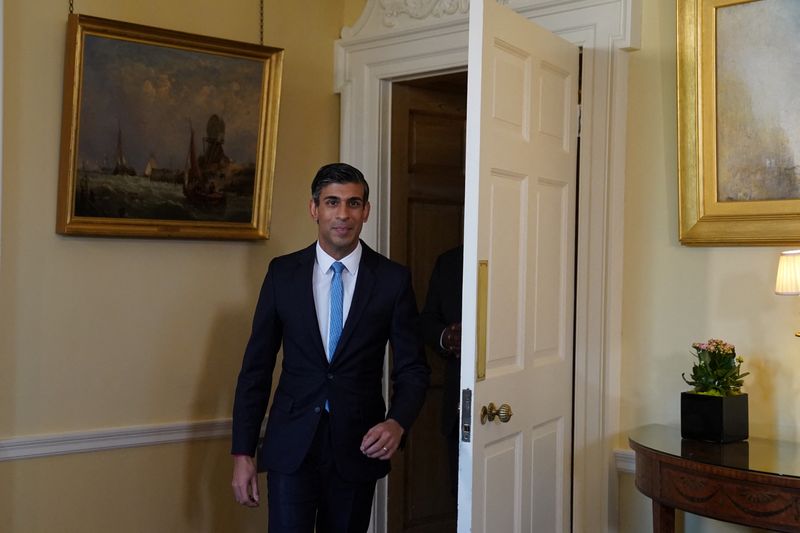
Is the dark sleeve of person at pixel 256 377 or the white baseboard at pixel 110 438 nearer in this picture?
the dark sleeve of person at pixel 256 377

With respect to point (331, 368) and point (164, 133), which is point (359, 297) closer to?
point (331, 368)

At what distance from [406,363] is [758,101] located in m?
1.61

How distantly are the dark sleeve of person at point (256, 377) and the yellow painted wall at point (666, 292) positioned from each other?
4.66ft

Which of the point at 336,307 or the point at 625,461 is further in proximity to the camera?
the point at 625,461

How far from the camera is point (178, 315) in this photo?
14.5ft

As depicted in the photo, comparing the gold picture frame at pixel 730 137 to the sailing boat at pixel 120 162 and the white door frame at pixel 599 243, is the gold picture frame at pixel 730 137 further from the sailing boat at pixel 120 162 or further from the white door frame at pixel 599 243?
the sailing boat at pixel 120 162

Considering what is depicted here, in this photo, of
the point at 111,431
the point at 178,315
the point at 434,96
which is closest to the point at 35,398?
the point at 111,431

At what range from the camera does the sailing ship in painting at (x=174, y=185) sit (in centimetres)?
412

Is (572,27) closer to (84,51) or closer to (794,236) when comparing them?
(794,236)

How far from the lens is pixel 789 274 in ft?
11.0

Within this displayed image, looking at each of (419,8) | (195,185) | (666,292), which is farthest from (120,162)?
(666,292)

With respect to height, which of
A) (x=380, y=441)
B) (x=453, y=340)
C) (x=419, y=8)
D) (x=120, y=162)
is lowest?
(x=380, y=441)

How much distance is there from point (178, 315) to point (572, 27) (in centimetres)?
209

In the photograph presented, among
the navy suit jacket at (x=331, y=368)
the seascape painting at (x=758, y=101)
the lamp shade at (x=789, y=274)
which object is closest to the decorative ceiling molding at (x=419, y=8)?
the seascape painting at (x=758, y=101)
